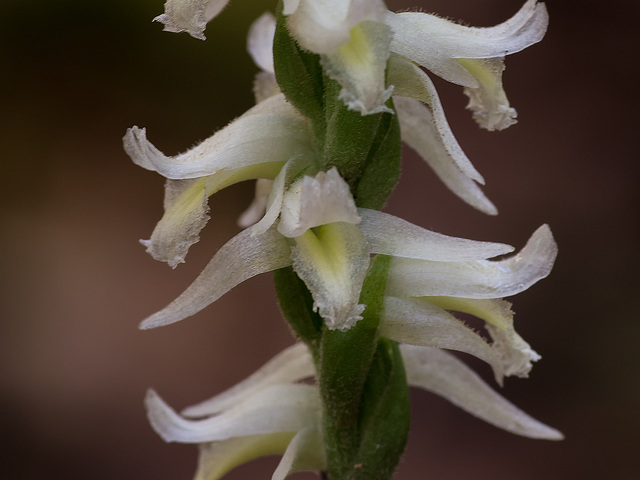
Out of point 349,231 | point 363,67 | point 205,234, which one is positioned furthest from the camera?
point 205,234

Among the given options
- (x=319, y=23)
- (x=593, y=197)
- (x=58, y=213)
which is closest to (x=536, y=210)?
(x=593, y=197)

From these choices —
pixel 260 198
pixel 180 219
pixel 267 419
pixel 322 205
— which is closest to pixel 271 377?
pixel 267 419

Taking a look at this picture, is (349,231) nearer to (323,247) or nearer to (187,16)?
(323,247)

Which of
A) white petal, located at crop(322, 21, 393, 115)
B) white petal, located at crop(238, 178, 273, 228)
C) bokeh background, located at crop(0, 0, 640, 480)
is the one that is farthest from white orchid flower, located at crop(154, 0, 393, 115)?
bokeh background, located at crop(0, 0, 640, 480)

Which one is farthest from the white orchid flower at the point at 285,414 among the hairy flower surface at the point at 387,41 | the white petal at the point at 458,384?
the hairy flower surface at the point at 387,41

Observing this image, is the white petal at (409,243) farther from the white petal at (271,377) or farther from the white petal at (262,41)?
the white petal at (262,41)

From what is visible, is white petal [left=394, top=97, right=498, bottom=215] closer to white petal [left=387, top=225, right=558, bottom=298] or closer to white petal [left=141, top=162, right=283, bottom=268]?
white petal [left=387, top=225, right=558, bottom=298]
